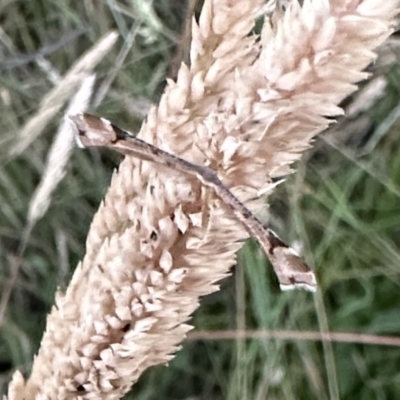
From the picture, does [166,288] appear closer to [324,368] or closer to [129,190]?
[129,190]

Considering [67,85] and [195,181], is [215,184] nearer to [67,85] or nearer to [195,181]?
[195,181]

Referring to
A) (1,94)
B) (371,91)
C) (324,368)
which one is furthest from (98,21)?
(324,368)

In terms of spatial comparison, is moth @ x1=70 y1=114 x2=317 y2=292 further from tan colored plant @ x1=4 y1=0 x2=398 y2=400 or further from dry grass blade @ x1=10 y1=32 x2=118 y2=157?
dry grass blade @ x1=10 y1=32 x2=118 y2=157

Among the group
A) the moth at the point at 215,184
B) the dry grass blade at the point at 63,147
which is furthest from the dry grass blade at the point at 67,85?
the moth at the point at 215,184

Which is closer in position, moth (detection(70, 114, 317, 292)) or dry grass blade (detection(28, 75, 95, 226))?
moth (detection(70, 114, 317, 292))

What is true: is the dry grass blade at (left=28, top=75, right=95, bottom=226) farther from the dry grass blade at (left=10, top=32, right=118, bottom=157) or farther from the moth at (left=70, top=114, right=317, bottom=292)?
the moth at (left=70, top=114, right=317, bottom=292)

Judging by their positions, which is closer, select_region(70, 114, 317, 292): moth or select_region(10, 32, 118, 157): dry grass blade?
select_region(70, 114, 317, 292): moth

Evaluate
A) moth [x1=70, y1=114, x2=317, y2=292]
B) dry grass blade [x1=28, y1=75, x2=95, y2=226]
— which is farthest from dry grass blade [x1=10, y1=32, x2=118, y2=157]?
moth [x1=70, y1=114, x2=317, y2=292]

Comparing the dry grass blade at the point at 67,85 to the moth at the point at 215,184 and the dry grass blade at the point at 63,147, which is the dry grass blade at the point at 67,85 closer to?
the dry grass blade at the point at 63,147
